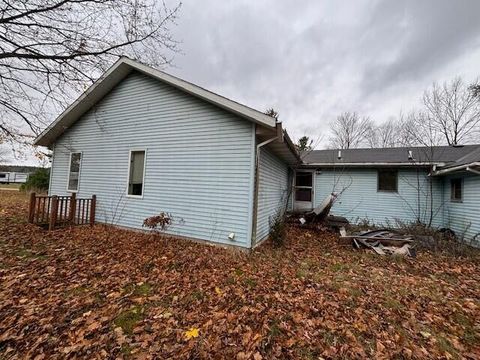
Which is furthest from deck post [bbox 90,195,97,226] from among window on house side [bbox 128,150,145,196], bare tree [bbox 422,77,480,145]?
bare tree [bbox 422,77,480,145]

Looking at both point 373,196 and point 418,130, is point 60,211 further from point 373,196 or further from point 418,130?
point 418,130

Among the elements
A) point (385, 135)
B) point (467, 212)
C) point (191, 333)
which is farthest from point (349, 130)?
point (191, 333)

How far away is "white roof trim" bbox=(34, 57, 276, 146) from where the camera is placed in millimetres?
5555

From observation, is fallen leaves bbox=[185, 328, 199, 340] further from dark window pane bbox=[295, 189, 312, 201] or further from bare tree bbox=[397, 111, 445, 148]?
bare tree bbox=[397, 111, 445, 148]

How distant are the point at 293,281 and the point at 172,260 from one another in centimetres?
272

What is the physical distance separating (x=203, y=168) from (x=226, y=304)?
396cm

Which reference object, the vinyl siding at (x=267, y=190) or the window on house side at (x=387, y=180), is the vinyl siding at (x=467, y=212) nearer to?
the window on house side at (x=387, y=180)

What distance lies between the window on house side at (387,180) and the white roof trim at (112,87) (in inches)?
324

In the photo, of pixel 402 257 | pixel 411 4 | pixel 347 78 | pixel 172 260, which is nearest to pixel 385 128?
pixel 347 78

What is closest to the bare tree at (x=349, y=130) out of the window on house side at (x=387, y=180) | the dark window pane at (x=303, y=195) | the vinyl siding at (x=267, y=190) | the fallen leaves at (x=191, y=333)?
the window on house side at (x=387, y=180)

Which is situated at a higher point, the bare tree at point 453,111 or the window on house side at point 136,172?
the bare tree at point 453,111

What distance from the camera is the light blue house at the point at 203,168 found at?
238 inches

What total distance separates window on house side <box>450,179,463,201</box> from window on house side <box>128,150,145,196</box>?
12.0 m

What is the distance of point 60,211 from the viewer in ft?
25.4
